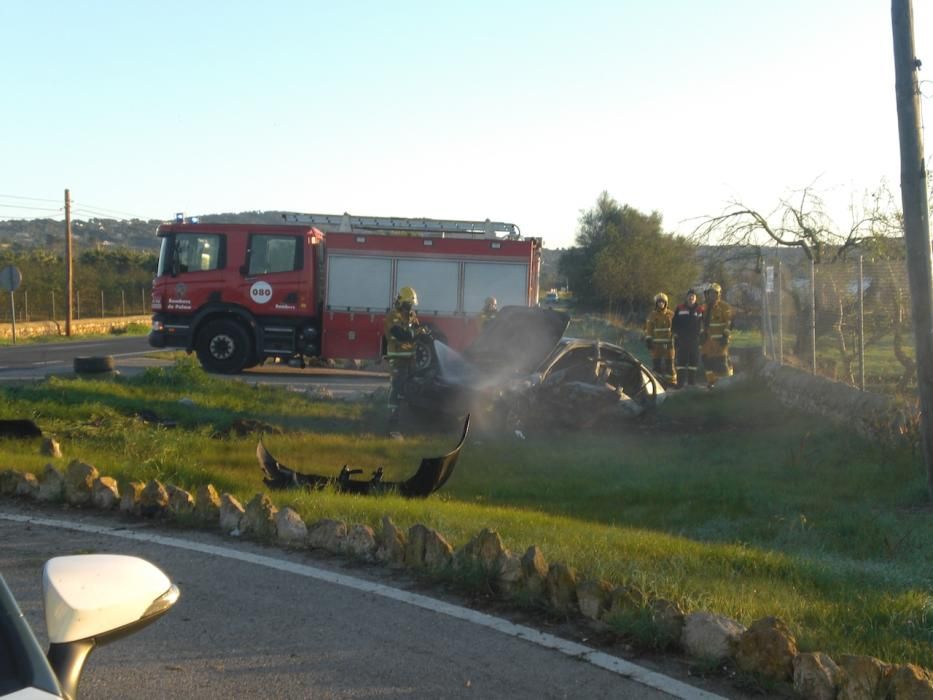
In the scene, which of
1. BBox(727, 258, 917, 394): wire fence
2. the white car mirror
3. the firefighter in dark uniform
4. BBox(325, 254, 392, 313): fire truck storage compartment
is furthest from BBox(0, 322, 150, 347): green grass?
the white car mirror

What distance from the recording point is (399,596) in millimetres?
5785

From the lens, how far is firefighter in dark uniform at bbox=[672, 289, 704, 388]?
18234 millimetres

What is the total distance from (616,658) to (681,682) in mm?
356

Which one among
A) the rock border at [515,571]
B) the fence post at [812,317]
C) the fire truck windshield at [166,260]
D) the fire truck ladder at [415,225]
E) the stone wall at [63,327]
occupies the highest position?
the fire truck ladder at [415,225]

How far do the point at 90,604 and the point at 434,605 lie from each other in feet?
11.8

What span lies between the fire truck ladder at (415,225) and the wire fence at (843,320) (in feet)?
20.0

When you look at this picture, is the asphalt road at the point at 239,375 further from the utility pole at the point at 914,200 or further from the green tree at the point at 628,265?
the green tree at the point at 628,265

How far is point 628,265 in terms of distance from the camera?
42812 millimetres

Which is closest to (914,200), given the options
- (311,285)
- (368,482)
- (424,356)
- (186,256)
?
(368,482)

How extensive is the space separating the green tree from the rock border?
3191cm

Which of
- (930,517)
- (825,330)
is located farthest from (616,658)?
(825,330)

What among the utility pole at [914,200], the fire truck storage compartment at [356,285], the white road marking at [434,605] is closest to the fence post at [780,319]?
the fire truck storage compartment at [356,285]

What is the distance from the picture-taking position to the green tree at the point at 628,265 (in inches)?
1661

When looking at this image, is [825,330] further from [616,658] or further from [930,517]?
[616,658]
